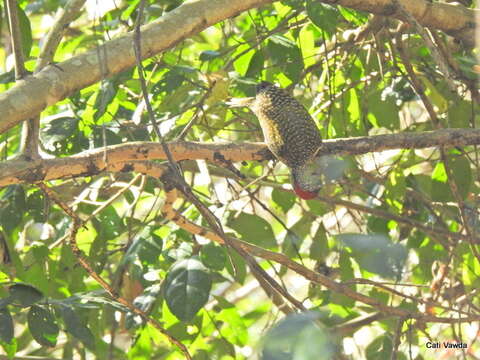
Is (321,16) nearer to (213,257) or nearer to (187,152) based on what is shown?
(187,152)

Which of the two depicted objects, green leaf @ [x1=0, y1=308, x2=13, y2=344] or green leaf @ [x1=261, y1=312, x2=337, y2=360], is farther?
green leaf @ [x1=0, y1=308, x2=13, y2=344]

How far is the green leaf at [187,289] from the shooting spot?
2.80 meters

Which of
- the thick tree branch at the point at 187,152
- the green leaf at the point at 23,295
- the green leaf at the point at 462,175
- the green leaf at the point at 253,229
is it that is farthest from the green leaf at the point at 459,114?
the green leaf at the point at 23,295

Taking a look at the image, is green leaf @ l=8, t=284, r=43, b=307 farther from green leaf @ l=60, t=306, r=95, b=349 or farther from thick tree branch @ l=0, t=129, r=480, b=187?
thick tree branch @ l=0, t=129, r=480, b=187

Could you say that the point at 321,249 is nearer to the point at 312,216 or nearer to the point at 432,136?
the point at 312,216

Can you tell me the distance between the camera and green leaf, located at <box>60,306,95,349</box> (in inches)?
96.3

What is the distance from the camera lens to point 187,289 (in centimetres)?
284

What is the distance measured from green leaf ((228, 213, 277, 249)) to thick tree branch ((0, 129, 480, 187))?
0.59 meters

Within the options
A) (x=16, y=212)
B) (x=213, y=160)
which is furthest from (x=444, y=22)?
(x=16, y=212)

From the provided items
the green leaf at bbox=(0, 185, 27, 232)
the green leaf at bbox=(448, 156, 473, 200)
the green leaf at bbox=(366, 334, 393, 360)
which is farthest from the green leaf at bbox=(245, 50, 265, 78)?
the green leaf at bbox=(366, 334, 393, 360)

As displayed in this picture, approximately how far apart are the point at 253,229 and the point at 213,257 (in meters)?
0.38

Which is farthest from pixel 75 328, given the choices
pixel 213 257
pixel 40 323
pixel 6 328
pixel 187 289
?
pixel 213 257

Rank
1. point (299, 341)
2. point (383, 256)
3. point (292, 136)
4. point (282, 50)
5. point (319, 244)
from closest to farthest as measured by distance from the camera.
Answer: point (299, 341)
point (383, 256)
point (292, 136)
point (282, 50)
point (319, 244)

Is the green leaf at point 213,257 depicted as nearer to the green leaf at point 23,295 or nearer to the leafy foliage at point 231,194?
the leafy foliage at point 231,194
